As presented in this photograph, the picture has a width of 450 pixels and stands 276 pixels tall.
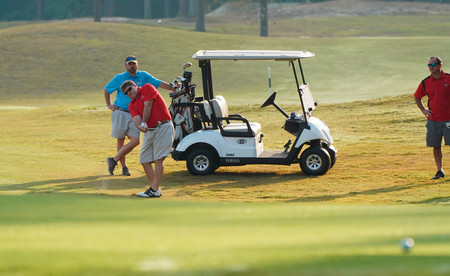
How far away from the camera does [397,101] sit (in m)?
25.4

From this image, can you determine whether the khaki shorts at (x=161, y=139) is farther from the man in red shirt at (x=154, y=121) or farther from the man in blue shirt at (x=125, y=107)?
the man in blue shirt at (x=125, y=107)

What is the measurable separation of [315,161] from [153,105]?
3617mm

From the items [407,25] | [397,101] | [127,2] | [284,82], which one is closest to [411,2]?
[407,25]

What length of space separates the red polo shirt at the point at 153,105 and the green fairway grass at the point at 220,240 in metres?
2.47

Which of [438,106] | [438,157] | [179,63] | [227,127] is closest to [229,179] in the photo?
[227,127]

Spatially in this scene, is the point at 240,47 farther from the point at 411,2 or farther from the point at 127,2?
the point at 127,2

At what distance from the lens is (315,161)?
42.9 feet

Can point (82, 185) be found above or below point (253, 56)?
below

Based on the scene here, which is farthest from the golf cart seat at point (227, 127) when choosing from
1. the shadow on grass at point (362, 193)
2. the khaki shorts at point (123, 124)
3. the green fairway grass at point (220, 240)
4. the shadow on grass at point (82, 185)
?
the green fairway grass at point (220, 240)

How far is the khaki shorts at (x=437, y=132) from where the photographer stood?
12094 millimetres

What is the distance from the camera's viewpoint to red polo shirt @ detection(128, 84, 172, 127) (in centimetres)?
1042

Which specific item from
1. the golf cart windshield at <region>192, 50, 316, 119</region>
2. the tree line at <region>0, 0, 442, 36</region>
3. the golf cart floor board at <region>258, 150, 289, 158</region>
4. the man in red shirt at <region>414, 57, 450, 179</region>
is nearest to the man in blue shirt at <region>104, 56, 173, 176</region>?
the golf cart windshield at <region>192, 50, 316, 119</region>

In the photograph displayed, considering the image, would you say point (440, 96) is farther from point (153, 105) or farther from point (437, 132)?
point (153, 105)

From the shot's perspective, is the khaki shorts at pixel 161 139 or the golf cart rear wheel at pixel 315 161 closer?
the khaki shorts at pixel 161 139
